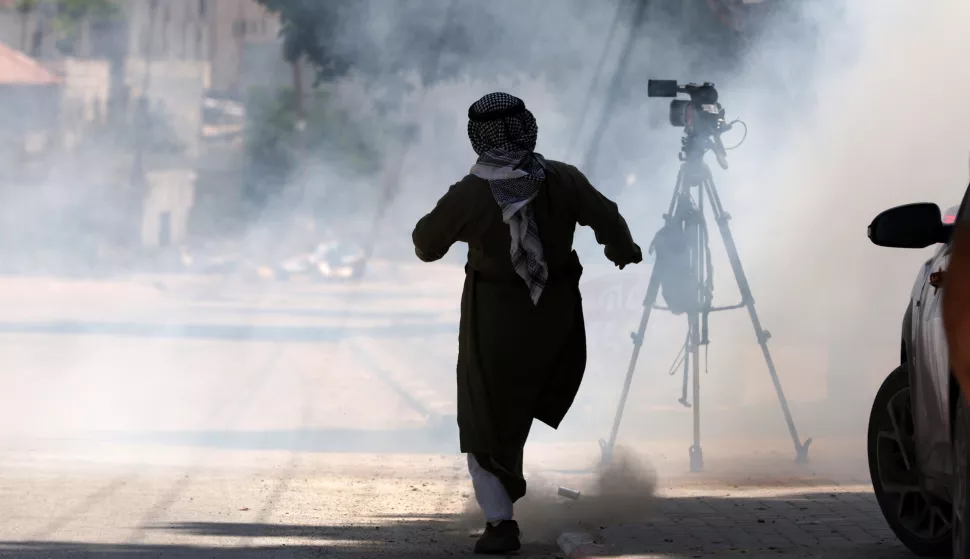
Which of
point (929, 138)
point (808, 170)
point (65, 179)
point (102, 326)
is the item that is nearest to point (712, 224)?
point (808, 170)

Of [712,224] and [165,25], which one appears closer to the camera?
[712,224]

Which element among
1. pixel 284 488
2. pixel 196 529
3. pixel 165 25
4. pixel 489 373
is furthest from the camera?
pixel 165 25

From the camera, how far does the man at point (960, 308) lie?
2.70 meters

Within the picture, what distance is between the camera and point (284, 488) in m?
6.82

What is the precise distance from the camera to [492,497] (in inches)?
192

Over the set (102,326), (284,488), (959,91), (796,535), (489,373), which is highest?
(959,91)

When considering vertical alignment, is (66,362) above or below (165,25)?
below

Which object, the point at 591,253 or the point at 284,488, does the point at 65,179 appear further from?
the point at 284,488

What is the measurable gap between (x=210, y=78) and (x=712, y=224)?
15.8 meters

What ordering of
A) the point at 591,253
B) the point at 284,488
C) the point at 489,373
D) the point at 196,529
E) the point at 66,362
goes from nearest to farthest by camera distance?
the point at 489,373
the point at 196,529
the point at 284,488
the point at 591,253
the point at 66,362

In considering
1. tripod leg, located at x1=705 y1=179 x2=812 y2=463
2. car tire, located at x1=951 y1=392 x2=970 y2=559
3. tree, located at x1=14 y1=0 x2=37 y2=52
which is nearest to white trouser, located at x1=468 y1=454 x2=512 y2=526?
car tire, located at x1=951 y1=392 x2=970 y2=559

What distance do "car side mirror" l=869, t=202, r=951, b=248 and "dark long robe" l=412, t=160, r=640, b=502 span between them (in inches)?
42.6

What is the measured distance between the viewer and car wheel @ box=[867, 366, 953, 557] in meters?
4.40

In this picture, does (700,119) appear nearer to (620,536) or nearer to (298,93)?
(620,536)
